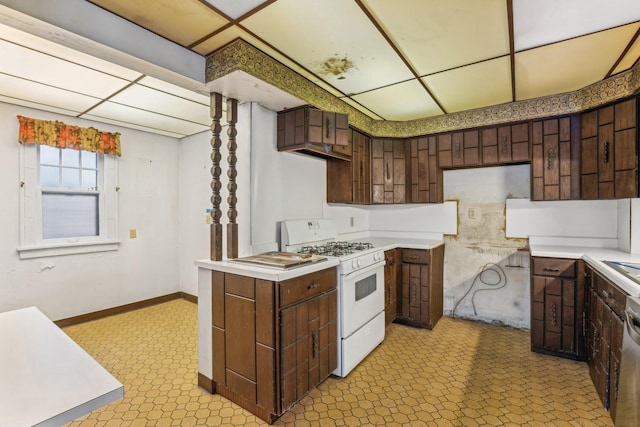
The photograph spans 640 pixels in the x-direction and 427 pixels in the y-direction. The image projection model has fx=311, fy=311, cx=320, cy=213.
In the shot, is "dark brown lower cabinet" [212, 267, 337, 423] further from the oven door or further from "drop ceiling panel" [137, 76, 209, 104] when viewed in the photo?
"drop ceiling panel" [137, 76, 209, 104]

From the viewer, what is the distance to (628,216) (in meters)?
2.79

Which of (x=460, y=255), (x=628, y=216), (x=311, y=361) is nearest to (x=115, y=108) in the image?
(x=311, y=361)

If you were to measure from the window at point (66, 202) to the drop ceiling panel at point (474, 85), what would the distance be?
386 cm

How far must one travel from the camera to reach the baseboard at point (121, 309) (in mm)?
3551

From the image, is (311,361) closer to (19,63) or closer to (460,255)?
(460,255)

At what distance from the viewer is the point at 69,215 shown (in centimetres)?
360

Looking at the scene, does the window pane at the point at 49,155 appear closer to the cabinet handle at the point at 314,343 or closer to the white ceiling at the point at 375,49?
the white ceiling at the point at 375,49

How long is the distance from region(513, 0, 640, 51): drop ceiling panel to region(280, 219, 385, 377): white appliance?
6.31 feet

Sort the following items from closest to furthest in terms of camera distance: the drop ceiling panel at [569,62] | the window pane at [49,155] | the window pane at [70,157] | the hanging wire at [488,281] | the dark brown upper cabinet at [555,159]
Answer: the drop ceiling panel at [569,62] < the dark brown upper cabinet at [555,159] < the window pane at [49,155] < the window pane at [70,157] < the hanging wire at [488,281]

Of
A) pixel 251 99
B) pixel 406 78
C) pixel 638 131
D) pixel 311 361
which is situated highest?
pixel 406 78

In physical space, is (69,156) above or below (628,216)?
above

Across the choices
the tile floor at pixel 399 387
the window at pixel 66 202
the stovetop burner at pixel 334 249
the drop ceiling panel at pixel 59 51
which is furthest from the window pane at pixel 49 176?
the stovetop burner at pixel 334 249

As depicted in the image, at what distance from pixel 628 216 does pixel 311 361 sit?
3.06 metres

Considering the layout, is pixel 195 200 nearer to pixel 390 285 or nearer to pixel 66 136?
pixel 66 136
